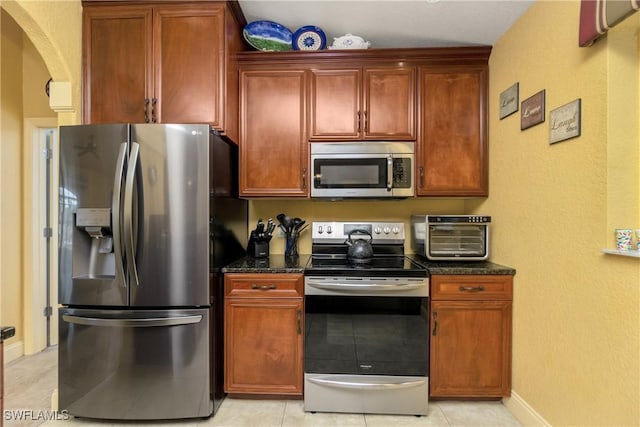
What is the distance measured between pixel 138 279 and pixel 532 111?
8.08 ft

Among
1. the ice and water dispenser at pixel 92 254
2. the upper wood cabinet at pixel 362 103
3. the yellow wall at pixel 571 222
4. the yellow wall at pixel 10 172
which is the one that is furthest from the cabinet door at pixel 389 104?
the yellow wall at pixel 10 172

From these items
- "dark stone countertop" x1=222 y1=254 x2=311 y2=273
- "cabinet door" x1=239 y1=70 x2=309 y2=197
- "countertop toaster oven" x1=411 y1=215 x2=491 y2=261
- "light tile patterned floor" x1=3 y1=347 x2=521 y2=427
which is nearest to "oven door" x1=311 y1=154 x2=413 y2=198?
"cabinet door" x1=239 y1=70 x2=309 y2=197

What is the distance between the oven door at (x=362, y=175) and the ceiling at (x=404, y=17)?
0.87 metres

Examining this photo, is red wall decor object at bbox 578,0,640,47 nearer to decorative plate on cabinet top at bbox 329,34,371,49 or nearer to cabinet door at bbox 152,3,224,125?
decorative plate on cabinet top at bbox 329,34,371,49

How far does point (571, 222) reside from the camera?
147 cm

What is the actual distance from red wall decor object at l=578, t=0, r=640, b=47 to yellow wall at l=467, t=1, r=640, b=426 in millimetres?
65

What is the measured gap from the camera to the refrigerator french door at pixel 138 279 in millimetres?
1709

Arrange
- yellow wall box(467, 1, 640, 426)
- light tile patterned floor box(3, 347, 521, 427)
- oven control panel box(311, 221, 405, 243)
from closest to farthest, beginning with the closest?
yellow wall box(467, 1, 640, 426) → light tile patterned floor box(3, 347, 521, 427) → oven control panel box(311, 221, 405, 243)

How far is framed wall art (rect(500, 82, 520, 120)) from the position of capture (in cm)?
190

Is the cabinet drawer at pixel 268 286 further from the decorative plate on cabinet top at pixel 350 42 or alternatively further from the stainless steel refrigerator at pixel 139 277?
Result: the decorative plate on cabinet top at pixel 350 42

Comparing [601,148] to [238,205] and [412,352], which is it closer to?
[412,352]

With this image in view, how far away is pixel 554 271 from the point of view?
1.58m

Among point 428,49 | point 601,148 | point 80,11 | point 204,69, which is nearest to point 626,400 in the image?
point 601,148

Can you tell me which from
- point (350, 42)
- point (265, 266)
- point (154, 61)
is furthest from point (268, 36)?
point (265, 266)
